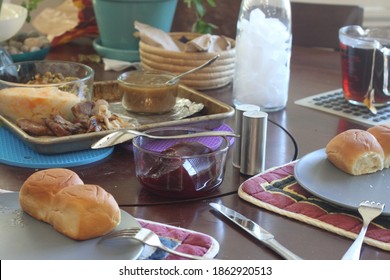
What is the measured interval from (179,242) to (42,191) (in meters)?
0.19

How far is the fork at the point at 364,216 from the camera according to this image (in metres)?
0.82

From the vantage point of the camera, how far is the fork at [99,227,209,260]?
0.81 m

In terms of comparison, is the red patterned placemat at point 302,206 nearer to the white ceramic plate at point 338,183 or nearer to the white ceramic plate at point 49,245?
the white ceramic plate at point 338,183

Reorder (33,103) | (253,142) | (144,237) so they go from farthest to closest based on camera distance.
A: (33,103) < (253,142) < (144,237)

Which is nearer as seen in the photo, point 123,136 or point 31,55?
point 123,136

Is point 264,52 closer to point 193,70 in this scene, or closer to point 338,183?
point 193,70

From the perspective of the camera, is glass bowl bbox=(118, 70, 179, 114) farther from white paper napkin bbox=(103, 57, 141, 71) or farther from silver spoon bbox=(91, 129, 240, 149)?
white paper napkin bbox=(103, 57, 141, 71)

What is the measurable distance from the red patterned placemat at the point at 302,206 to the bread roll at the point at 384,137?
0.50 ft

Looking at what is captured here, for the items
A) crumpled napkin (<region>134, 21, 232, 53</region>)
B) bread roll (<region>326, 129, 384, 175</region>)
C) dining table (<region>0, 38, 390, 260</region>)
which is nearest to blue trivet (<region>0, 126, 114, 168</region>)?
dining table (<region>0, 38, 390, 260</region>)

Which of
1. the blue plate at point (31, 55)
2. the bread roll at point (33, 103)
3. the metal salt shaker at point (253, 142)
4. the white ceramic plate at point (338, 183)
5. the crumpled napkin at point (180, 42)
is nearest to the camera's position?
the white ceramic plate at point (338, 183)

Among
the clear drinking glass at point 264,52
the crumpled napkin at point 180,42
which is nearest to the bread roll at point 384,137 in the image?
the clear drinking glass at point 264,52

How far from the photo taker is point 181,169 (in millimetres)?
956

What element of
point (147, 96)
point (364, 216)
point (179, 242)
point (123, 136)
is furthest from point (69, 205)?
point (147, 96)
